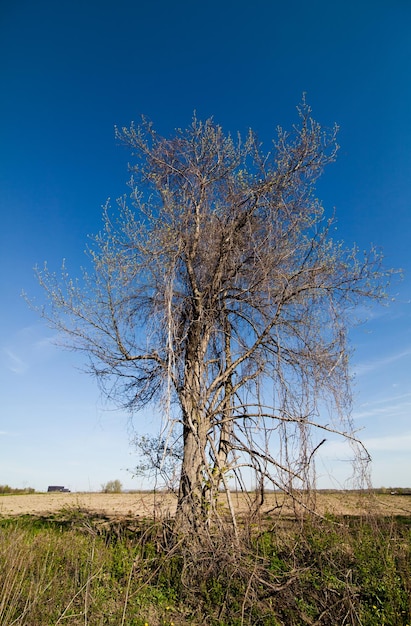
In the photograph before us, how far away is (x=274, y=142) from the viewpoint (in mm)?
7172

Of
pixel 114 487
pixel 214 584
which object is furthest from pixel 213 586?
pixel 114 487

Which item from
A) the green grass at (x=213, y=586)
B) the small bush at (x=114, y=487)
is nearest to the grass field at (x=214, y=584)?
the green grass at (x=213, y=586)

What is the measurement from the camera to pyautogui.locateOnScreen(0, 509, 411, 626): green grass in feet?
14.0

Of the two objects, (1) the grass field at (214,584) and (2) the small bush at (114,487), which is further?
(2) the small bush at (114,487)

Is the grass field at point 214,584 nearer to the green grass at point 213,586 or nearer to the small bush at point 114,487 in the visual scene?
the green grass at point 213,586

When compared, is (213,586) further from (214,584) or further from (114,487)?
(114,487)

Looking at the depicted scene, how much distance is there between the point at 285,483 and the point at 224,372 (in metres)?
2.09

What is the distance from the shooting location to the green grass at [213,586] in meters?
4.28

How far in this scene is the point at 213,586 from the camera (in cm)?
484

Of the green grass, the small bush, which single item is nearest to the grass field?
the green grass

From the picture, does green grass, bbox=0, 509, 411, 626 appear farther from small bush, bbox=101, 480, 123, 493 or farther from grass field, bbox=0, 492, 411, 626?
small bush, bbox=101, 480, 123, 493

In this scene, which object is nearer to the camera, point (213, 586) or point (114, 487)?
point (213, 586)

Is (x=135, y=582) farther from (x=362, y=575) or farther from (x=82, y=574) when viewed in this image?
(x=362, y=575)

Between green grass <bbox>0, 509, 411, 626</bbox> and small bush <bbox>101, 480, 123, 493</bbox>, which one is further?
small bush <bbox>101, 480, 123, 493</bbox>
